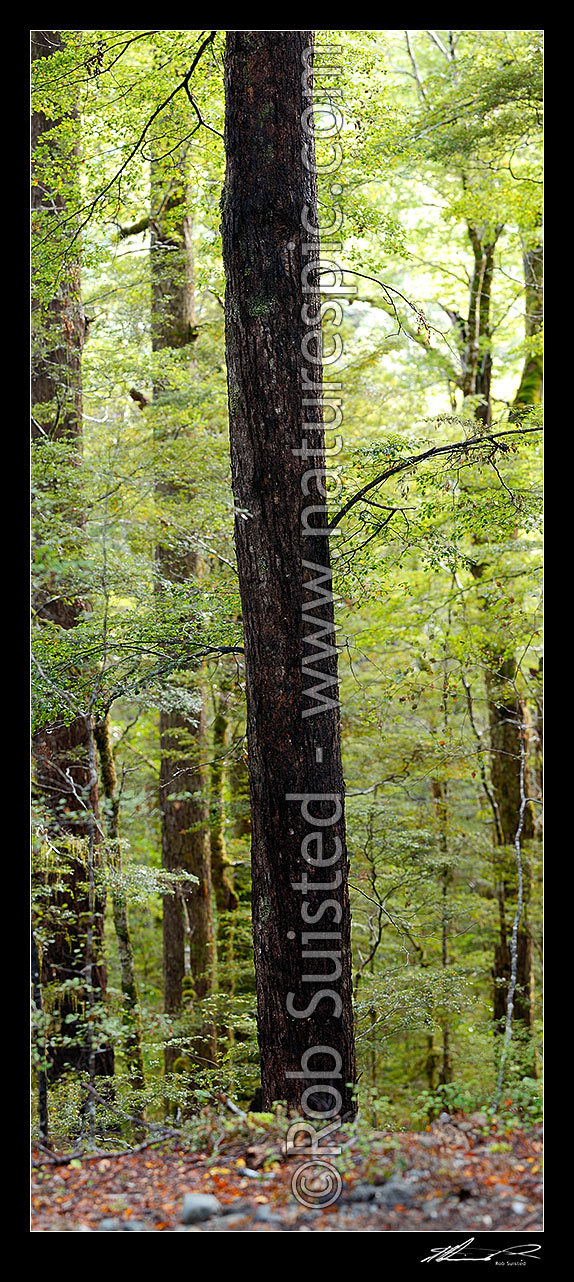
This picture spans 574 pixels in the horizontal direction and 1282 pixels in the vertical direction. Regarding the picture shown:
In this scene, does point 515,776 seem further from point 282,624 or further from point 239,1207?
point 239,1207

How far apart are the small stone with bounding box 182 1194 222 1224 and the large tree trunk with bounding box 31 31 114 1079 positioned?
7.01ft

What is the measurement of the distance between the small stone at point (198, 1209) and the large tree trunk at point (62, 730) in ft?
7.01

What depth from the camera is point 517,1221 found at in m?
2.50

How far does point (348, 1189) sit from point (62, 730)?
3221mm

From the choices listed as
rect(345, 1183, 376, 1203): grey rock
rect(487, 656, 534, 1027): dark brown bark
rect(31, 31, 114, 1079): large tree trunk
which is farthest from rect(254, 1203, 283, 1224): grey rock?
rect(487, 656, 534, 1027): dark brown bark

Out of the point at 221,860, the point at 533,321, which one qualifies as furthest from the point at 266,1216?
the point at 533,321

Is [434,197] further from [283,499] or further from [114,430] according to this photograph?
[283,499]

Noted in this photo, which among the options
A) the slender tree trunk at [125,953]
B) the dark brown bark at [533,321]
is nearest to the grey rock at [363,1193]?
the slender tree trunk at [125,953]

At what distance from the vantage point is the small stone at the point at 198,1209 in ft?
8.11

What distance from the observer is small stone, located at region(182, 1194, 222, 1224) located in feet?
8.11
